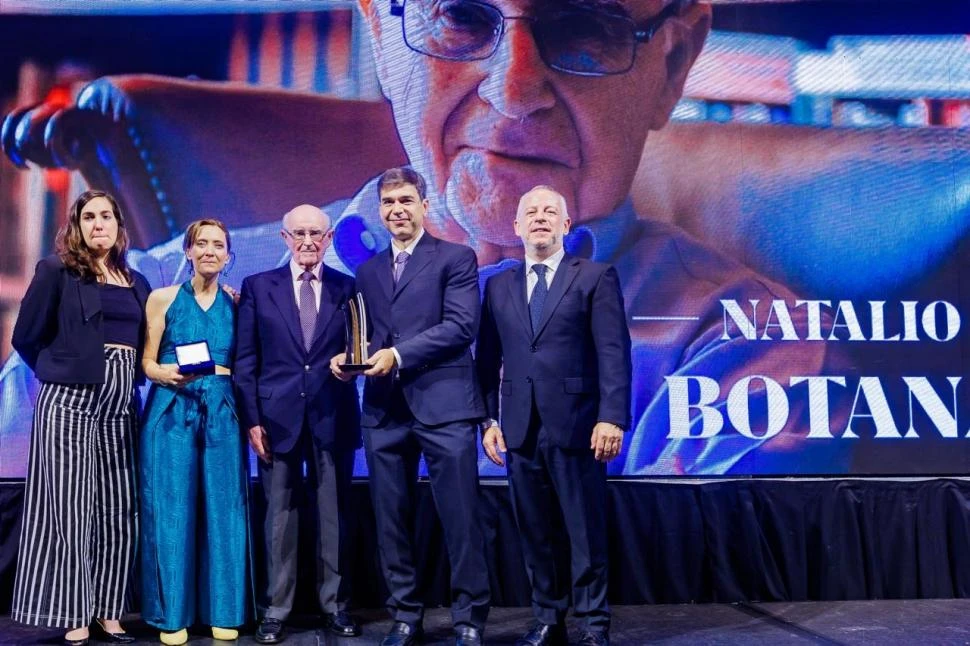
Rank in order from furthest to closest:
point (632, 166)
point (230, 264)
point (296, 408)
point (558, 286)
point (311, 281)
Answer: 1. point (632, 166)
2. point (230, 264)
3. point (311, 281)
4. point (296, 408)
5. point (558, 286)

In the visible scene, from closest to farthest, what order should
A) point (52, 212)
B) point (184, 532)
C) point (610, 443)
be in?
1. point (610, 443)
2. point (184, 532)
3. point (52, 212)

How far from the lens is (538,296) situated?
10.6 ft

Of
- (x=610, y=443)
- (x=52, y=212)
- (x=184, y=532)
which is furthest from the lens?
(x=52, y=212)

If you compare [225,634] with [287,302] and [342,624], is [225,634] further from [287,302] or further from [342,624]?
[287,302]

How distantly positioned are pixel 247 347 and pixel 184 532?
674mm

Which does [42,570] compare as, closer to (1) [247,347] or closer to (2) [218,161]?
(1) [247,347]

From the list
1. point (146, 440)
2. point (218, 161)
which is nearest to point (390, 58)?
point (218, 161)

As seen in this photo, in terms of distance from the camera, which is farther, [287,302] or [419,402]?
[287,302]

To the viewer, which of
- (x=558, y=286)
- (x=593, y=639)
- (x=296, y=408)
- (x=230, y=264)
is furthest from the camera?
(x=230, y=264)

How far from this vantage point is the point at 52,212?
422 centimetres

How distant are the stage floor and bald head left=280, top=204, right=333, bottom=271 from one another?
1345 millimetres

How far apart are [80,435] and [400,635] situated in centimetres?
128

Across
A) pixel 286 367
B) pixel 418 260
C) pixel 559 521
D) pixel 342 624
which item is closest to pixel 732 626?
pixel 559 521

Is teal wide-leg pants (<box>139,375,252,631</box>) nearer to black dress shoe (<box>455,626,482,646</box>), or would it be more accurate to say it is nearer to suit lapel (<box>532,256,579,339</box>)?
black dress shoe (<box>455,626,482,646</box>)
